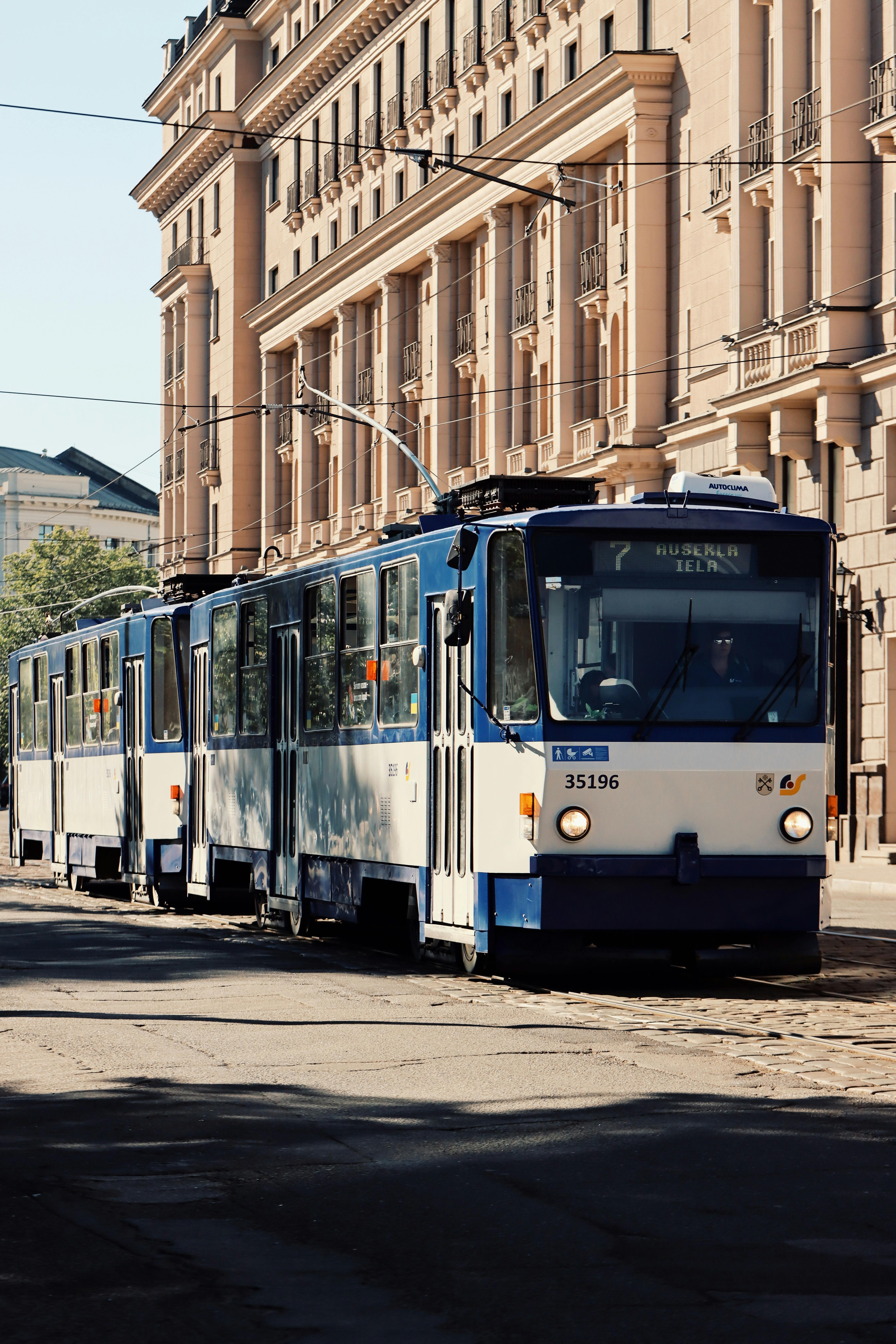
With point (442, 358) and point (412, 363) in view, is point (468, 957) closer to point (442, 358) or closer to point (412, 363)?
point (442, 358)

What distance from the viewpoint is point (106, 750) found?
85.0 ft

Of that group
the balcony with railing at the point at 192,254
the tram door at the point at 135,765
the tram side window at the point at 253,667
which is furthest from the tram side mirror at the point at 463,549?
the balcony with railing at the point at 192,254

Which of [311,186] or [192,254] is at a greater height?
[192,254]

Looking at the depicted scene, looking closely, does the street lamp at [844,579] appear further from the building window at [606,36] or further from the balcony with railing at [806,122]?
the building window at [606,36]

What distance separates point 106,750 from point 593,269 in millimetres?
21275

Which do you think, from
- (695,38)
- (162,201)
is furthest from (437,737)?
(162,201)

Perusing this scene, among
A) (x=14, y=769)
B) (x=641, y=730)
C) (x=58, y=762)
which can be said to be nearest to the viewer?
(x=641, y=730)

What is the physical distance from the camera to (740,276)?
3625cm

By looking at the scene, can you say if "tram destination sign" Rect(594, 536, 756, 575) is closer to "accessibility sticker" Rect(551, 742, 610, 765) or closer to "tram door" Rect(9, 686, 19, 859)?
"accessibility sticker" Rect(551, 742, 610, 765)

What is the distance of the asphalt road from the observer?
5.54 metres

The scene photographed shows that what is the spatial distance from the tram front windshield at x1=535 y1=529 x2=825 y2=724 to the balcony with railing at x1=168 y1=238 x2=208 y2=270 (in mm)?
64519

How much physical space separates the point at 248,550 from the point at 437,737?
55279 millimetres

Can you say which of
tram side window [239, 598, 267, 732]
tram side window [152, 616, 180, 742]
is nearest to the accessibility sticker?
tram side window [239, 598, 267, 732]

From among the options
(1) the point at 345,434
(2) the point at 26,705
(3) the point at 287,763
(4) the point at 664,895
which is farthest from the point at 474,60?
(4) the point at 664,895
